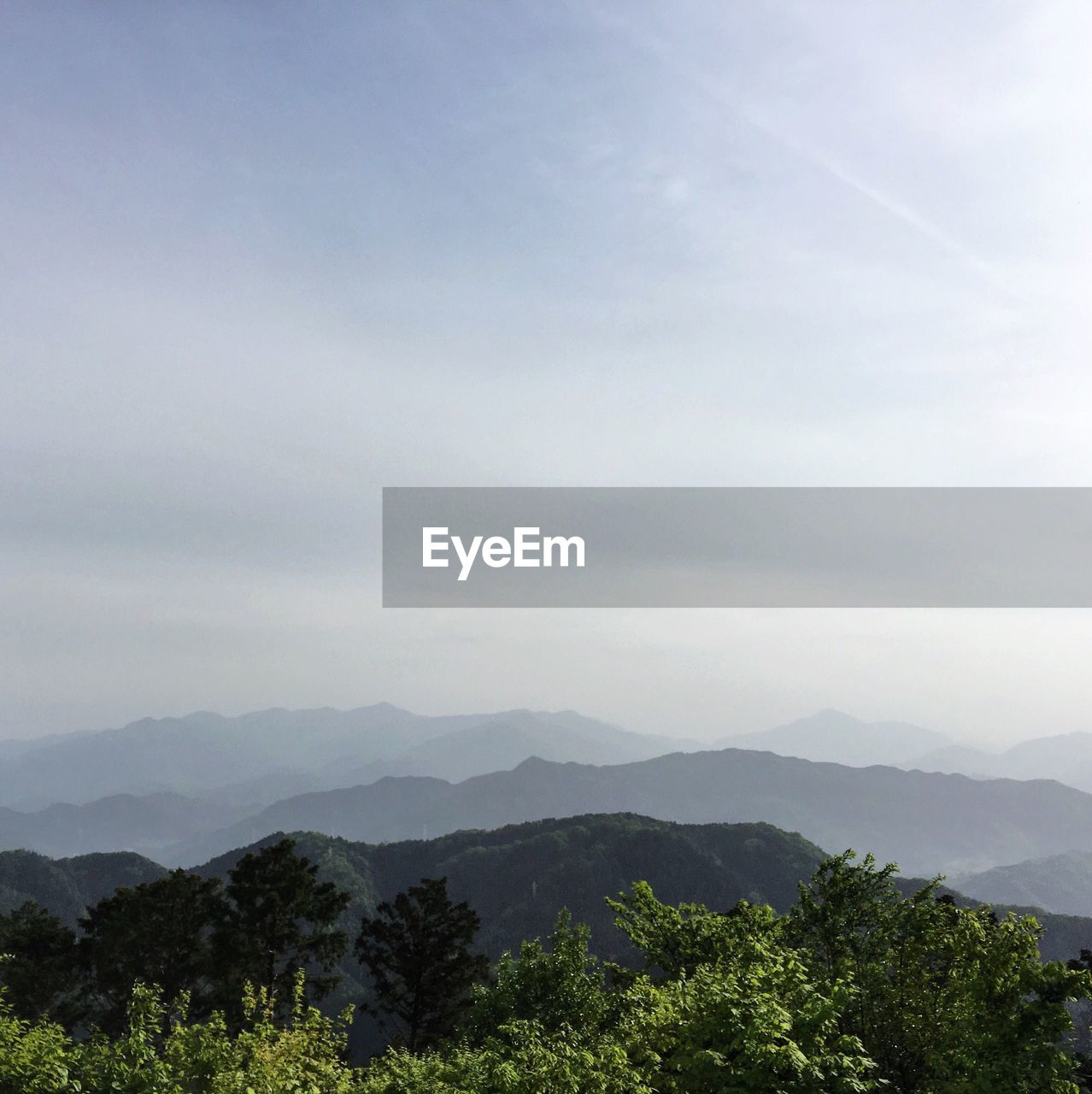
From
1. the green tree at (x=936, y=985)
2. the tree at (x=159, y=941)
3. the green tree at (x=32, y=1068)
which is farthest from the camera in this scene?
the tree at (x=159, y=941)

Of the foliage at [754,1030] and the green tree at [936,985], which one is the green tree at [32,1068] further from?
the green tree at [936,985]

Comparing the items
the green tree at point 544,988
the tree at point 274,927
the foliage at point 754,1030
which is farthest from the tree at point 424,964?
the foliage at point 754,1030

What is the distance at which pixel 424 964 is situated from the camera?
57.1 meters

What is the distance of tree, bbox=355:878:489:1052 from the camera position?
56875 mm

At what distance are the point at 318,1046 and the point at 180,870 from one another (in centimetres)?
3604

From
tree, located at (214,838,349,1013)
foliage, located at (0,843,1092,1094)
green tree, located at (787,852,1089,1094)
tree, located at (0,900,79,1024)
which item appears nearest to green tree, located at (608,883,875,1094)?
foliage, located at (0,843,1092,1094)

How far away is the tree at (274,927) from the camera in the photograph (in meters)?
50.3

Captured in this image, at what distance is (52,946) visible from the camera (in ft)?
192

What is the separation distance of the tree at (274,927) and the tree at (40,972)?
14891 mm

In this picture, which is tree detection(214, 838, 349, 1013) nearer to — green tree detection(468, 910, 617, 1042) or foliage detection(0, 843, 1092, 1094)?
green tree detection(468, 910, 617, 1042)

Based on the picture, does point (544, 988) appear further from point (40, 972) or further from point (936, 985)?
point (40, 972)

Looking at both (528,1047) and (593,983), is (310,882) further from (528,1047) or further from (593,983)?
(528,1047)

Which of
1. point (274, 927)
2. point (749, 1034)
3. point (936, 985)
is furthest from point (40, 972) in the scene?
point (749, 1034)

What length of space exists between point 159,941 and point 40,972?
11.0m
